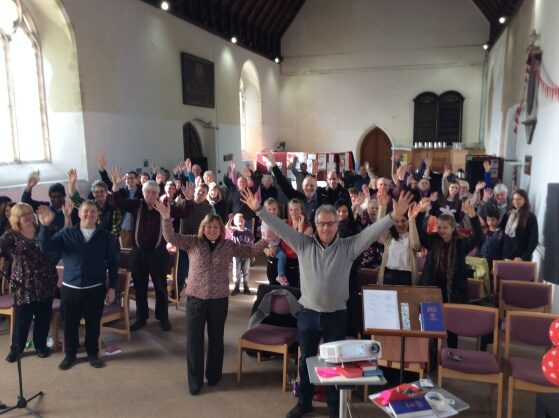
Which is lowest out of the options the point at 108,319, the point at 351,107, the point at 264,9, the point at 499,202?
the point at 108,319

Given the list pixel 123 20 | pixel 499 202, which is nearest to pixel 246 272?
pixel 499 202

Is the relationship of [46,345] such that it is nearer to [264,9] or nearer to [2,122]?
[2,122]

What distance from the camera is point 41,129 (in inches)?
305

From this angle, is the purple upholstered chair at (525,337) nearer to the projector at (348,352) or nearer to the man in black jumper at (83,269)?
the projector at (348,352)

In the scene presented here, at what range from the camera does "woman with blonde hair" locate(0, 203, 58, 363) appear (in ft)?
12.6

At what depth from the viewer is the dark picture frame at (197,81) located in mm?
10602

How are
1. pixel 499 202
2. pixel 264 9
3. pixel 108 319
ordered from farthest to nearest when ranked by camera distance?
pixel 264 9 < pixel 499 202 < pixel 108 319

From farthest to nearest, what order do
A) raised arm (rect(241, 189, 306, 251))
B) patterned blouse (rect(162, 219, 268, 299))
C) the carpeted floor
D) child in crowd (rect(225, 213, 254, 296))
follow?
child in crowd (rect(225, 213, 254, 296)) → patterned blouse (rect(162, 219, 268, 299)) → the carpeted floor → raised arm (rect(241, 189, 306, 251))

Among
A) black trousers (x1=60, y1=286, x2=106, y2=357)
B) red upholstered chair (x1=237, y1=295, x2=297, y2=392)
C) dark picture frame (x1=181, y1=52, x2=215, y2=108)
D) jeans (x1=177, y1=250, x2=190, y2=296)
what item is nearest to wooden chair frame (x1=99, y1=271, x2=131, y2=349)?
black trousers (x1=60, y1=286, x2=106, y2=357)

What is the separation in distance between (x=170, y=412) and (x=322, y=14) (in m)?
15.3

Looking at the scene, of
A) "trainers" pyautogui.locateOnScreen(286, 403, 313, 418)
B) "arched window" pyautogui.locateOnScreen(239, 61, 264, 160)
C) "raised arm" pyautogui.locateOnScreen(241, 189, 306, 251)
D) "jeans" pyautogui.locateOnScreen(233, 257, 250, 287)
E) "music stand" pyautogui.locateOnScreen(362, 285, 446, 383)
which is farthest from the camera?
"arched window" pyautogui.locateOnScreen(239, 61, 264, 160)

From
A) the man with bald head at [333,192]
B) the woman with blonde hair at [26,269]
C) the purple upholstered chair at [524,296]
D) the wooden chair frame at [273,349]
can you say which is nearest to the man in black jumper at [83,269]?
the woman with blonde hair at [26,269]

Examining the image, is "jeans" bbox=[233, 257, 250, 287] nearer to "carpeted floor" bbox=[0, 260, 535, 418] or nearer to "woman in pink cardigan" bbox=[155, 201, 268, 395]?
"carpeted floor" bbox=[0, 260, 535, 418]

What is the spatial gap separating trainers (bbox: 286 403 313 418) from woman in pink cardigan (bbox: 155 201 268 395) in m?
0.83
